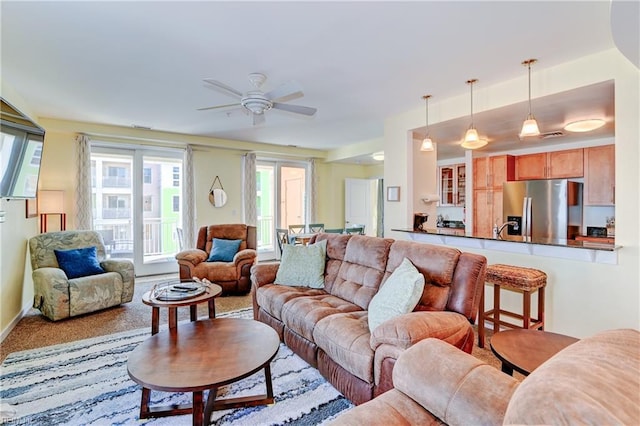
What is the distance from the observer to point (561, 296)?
281cm

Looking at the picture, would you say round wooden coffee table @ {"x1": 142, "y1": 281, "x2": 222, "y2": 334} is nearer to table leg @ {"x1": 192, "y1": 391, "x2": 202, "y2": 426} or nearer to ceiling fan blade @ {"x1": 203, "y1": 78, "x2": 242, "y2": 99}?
table leg @ {"x1": 192, "y1": 391, "x2": 202, "y2": 426}

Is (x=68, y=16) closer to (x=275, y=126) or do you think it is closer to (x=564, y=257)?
(x=275, y=126)

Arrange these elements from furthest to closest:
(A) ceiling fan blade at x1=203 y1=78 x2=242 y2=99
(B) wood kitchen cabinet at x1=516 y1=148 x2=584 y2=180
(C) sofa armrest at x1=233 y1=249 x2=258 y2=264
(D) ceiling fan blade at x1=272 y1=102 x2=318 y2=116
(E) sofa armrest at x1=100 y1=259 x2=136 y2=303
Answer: (B) wood kitchen cabinet at x1=516 y1=148 x2=584 y2=180 → (C) sofa armrest at x1=233 y1=249 x2=258 y2=264 → (E) sofa armrest at x1=100 y1=259 x2=136 y2=303 → (D) ceiling fan blade at x1=272 y1=102 x2=318 y2=116 → (A) ceiling fan blade at x1=203 y1=78 x2=242 y2=99

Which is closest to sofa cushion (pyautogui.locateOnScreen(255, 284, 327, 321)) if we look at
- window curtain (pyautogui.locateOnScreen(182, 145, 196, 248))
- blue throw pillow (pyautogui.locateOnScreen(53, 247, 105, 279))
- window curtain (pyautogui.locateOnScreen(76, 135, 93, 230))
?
blue throw pillow (pyautogui.locateOnScreen(53, 247, 105, 279))

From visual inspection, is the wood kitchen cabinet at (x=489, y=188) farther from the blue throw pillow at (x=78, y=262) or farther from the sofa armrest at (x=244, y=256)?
the blue throw pillow at (x=78, y=262)

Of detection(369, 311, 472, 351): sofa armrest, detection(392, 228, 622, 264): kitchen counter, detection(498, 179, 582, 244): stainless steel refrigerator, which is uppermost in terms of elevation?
detection(498, 179, 582, 244): stainless steel refrigerator

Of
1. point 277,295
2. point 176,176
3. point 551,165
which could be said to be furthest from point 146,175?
point 551,165

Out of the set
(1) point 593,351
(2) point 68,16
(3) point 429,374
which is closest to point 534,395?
(1) point 593,351

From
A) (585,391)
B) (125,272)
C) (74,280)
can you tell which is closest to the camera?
(585,391)

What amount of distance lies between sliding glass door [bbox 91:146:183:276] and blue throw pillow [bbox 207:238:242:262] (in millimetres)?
1383

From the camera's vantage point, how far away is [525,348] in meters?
1.80

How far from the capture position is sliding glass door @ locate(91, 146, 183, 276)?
5273 millimetres

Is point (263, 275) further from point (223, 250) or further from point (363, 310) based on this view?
point (223, 250)

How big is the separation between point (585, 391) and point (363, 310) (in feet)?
6.12
